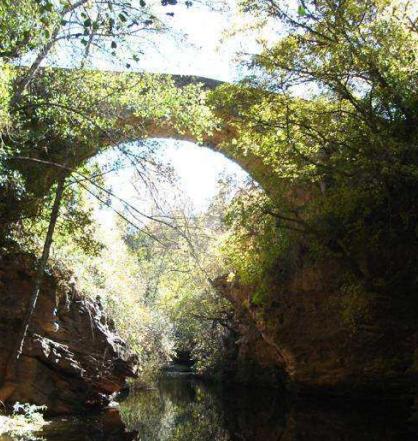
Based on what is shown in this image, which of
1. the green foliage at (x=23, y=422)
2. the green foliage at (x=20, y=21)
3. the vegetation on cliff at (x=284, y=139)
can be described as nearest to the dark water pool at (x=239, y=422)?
the green foliage at (x=23, y=422)

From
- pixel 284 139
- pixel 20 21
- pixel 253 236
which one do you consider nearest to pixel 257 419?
pixel 253 236

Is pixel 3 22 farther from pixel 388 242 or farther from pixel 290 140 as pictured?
pixel 388 242

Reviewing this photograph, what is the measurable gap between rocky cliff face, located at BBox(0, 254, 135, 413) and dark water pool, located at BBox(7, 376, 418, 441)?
0.67 meters

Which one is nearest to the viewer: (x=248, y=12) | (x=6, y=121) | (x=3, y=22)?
(x=3, y=22)

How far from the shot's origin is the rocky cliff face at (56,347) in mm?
9617

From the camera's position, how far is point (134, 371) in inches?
479

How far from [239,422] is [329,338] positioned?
3.39m

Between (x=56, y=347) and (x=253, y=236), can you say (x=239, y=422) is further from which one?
(x=56, y=347)

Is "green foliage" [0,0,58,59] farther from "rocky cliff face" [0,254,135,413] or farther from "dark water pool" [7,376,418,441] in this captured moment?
"dark water pool" [7,376,418,441]

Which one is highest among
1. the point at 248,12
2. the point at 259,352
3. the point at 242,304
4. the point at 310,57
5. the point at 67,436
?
the point at 248,12

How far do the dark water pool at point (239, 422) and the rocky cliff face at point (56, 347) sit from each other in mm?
669

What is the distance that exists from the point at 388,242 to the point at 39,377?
7019mm

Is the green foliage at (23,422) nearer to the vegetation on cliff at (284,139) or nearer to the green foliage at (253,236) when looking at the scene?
the vegetation on cliff at (284,139)

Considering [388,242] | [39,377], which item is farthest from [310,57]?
[39,377]
